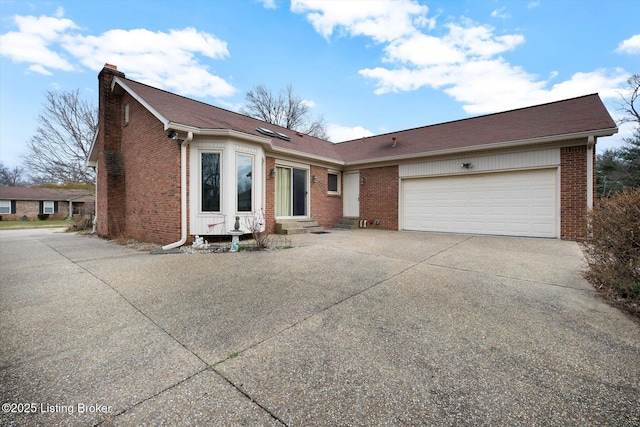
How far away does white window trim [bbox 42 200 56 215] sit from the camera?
3159cm

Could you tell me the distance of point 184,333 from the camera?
2551mm

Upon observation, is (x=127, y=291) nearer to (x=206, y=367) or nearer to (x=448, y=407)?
(x=206, y=367)

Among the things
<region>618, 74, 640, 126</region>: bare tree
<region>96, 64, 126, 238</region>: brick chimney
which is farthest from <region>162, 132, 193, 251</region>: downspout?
<region>618, 74, 640, 126</region>: bare tree

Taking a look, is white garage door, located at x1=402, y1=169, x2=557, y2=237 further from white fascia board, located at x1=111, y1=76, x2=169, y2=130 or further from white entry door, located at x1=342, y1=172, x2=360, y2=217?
white fascia board, located at x1=111, y1=76, x2=169, y2=130

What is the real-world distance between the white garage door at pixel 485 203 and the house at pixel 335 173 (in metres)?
0.03

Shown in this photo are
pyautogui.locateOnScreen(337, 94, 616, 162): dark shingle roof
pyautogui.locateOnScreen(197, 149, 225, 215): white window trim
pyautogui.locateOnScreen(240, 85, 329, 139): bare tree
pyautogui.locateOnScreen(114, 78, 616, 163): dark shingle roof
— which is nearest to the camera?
pyautogui.locateOnScreen(197, 149, 225, 215): white window trim

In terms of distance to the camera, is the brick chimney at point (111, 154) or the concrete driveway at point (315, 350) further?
the brick chimney at point (111, 154)

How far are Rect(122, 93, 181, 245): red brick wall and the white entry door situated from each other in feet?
24.3

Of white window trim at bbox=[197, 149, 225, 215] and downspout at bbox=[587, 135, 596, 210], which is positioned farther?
downspout at bbox=[587, 135, 596, 210]

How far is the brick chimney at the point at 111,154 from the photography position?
974cm

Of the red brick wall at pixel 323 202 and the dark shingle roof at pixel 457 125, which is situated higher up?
the dark shingle roof at pixel 457 125

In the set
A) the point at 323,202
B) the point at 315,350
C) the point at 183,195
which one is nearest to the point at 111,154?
the point at 183,195

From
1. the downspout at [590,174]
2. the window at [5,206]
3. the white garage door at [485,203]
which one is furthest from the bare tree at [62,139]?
Answer: the downspout at [590,174]

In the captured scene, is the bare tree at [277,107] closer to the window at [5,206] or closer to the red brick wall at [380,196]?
the red brick wall at [380,196]
